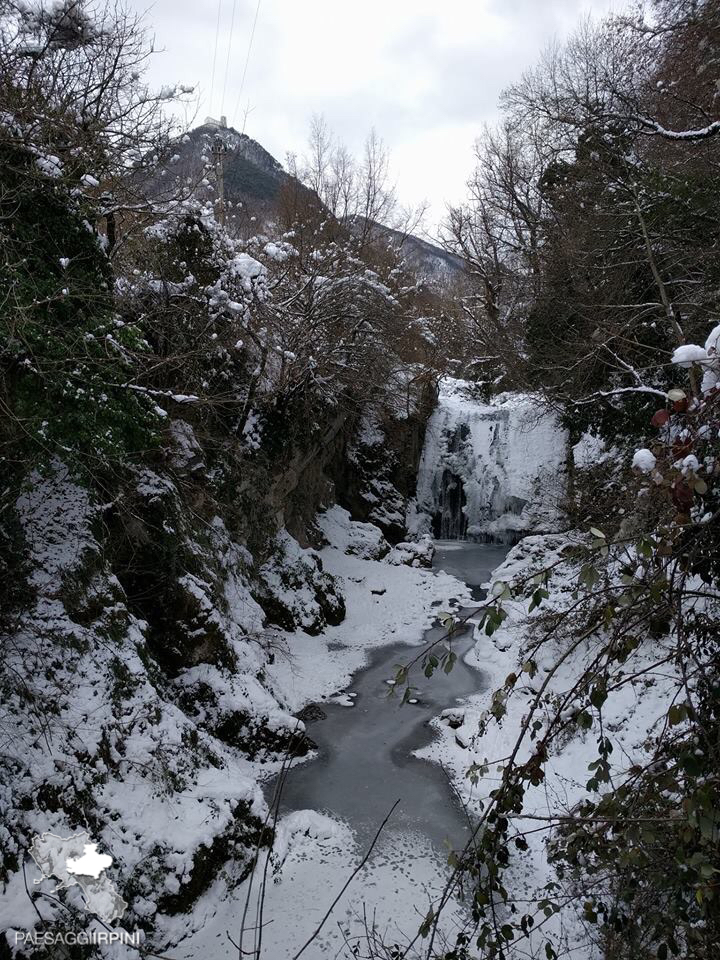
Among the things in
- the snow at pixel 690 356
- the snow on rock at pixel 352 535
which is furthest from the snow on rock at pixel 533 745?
the snow on rock at pixel 352 535

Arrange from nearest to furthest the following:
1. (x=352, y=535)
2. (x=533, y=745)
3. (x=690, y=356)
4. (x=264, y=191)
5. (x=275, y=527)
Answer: (x=690, y=356) < (x=533, y=745) < (x=275, y=527) < (x=352, y=535) < (x=264, y=191)

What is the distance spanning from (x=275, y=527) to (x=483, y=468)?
29.1ft

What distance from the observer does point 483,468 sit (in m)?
19.5

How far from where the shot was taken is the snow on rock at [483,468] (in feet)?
59.5

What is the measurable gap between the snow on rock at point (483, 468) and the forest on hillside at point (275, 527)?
123 inches

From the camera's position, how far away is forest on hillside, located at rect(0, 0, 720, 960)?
1.87 metres

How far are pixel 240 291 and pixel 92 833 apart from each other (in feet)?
29.1

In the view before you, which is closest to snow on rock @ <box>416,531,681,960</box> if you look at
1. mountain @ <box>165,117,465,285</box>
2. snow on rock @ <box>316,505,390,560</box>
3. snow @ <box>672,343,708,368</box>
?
snow @ <box>672,343,708,368</box>

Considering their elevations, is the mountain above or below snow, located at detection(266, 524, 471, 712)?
above

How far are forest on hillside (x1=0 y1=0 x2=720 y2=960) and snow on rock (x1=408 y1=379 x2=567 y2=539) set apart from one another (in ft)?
10.2
